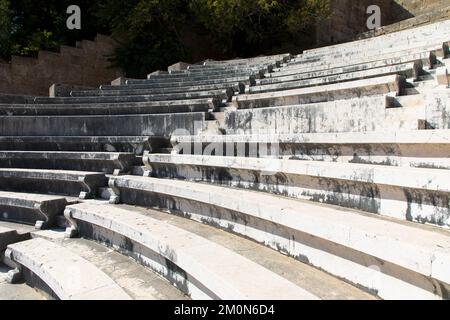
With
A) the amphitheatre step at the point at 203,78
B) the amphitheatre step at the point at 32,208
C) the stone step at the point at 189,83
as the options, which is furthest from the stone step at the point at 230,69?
the amphitheatre step at the point at 32,208

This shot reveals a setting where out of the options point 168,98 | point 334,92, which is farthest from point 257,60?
point 334,92

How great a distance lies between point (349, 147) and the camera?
3348 mm

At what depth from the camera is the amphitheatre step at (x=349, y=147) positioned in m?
2.70

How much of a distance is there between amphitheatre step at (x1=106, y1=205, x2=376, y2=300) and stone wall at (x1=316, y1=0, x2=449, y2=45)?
541 inches

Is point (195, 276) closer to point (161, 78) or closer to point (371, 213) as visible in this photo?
point (371, 213)

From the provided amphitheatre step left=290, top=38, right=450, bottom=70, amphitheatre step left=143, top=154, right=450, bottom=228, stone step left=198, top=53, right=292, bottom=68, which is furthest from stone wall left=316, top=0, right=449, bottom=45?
amphitheatre step left=143, top=154, right=450, bottom=228

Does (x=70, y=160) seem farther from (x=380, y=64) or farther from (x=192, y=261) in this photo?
(x=380, y=64)

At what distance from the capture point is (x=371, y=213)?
270 cm

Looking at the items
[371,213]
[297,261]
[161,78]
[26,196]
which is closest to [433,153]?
[371,213]

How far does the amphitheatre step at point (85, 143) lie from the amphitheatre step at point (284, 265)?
2195 mm

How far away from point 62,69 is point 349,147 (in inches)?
491

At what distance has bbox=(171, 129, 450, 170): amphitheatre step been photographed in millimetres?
2695

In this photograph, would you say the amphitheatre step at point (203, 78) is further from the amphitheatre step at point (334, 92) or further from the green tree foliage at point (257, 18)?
the green tree foliage at point (257, 18)
